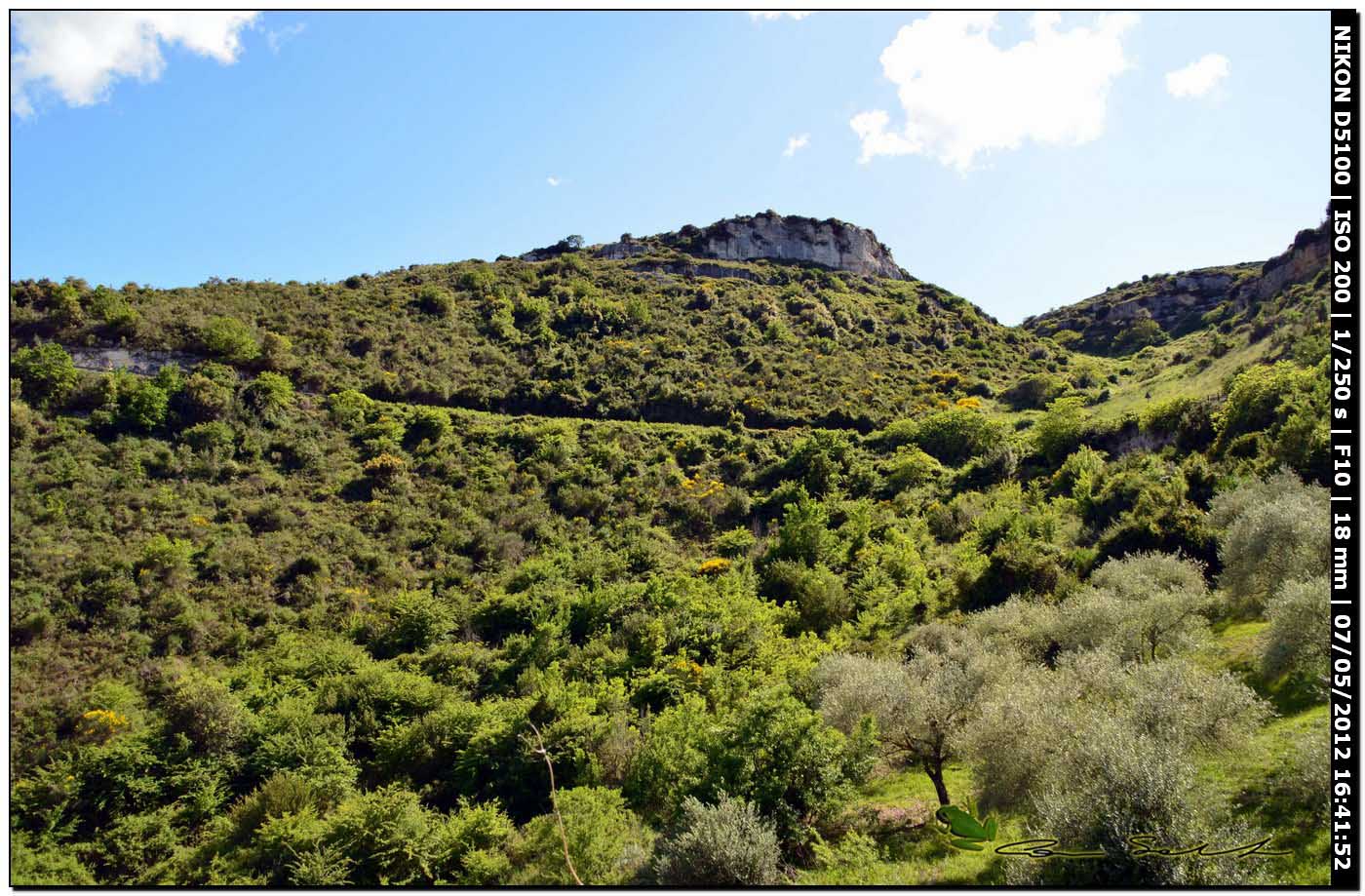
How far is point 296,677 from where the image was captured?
2542cm

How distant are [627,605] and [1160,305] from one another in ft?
306

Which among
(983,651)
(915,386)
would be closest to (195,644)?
(983,651)

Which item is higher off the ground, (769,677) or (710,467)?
(710,467)

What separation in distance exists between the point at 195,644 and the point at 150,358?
1013 inches

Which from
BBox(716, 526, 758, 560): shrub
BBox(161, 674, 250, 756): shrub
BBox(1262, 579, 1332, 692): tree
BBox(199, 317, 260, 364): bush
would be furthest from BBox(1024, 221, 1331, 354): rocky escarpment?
BBox(199, 317, 260, 364): bush

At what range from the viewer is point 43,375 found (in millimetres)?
36594

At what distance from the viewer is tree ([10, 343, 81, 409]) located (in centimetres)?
3641

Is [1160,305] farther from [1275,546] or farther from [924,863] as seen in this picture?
[924,863]

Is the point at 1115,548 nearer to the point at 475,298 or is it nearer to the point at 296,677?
the point at 296,677

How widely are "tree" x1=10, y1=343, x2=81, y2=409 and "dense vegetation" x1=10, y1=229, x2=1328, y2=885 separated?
26 cm

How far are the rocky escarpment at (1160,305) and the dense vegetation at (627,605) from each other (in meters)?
13.7

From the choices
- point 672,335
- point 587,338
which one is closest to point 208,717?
point 587,338

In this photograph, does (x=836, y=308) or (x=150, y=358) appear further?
(x=836, y=308)

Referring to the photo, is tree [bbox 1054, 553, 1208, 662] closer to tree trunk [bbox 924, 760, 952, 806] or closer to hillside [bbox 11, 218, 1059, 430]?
tree trunk [bbox 924, 760, 952, 806]
